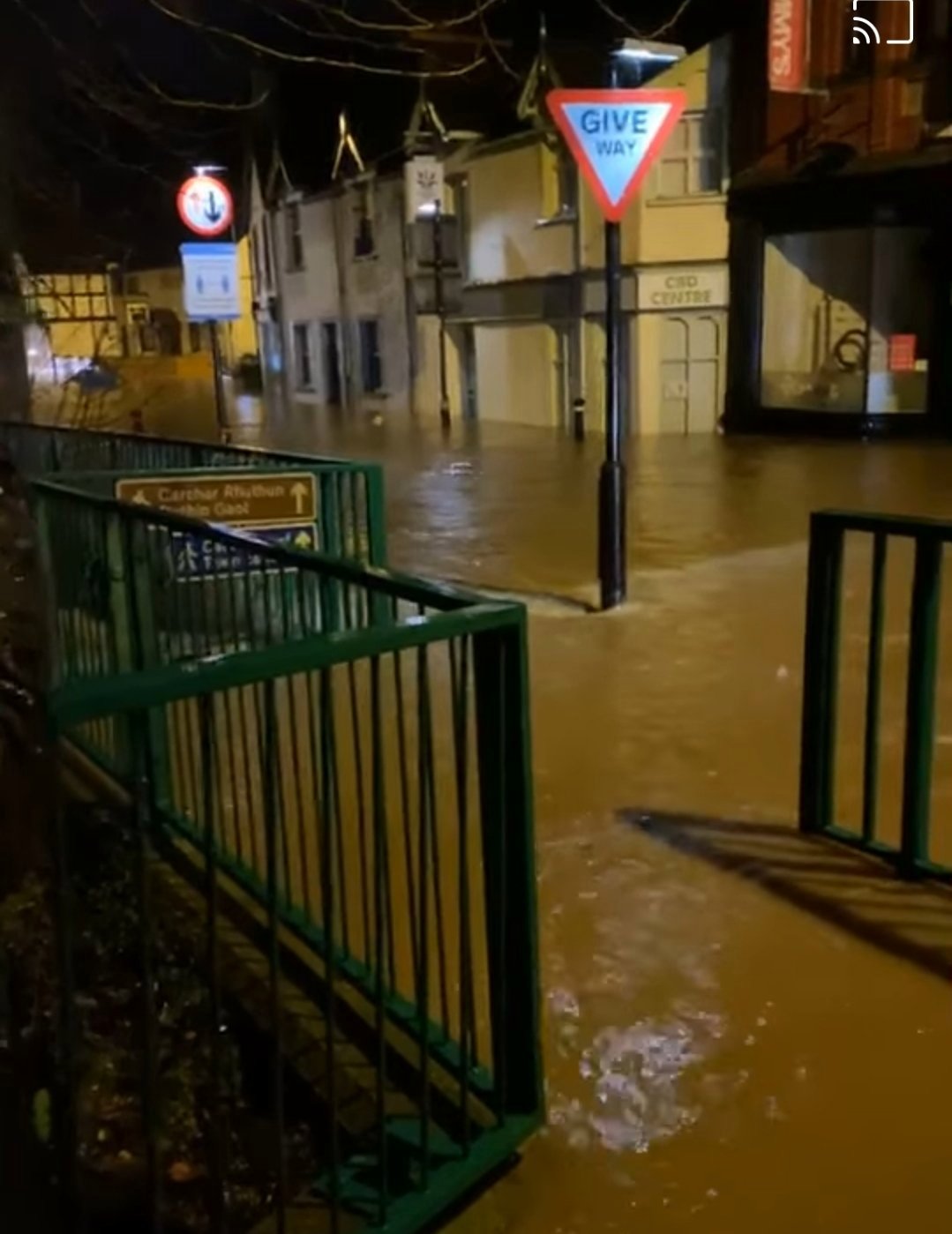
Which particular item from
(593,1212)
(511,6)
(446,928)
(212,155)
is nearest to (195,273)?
(511,6)

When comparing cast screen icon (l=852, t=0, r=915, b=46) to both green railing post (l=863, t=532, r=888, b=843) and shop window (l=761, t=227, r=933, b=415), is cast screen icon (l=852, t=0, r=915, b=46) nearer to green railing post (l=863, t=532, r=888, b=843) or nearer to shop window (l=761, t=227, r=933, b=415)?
shop window (l=761, t=227, r=933, b=415)

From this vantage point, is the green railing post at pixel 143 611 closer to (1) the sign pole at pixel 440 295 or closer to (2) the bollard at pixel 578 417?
(2) the bollard at pixel 578 417

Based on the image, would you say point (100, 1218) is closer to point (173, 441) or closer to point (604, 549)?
point (604, 549)

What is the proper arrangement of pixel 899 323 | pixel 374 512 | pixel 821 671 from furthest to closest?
pixel 899 323 < pixel 374 512 < pixel 821 671

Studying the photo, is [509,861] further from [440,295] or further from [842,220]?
[440,295]

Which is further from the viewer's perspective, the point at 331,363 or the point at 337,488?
the point at 331,363

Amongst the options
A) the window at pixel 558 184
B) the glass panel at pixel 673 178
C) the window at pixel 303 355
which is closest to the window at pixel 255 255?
the window at pixel 303 355

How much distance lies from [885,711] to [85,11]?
699 cm

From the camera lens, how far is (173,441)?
9.62 metres

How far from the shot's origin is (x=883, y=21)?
18438mm

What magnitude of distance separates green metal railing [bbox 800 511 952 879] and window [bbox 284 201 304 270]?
111 feet

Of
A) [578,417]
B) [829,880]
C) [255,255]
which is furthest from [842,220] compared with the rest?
[255,255]

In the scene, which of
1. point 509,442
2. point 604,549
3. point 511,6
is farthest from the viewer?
point 511,6

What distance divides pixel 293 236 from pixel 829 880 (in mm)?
35041
